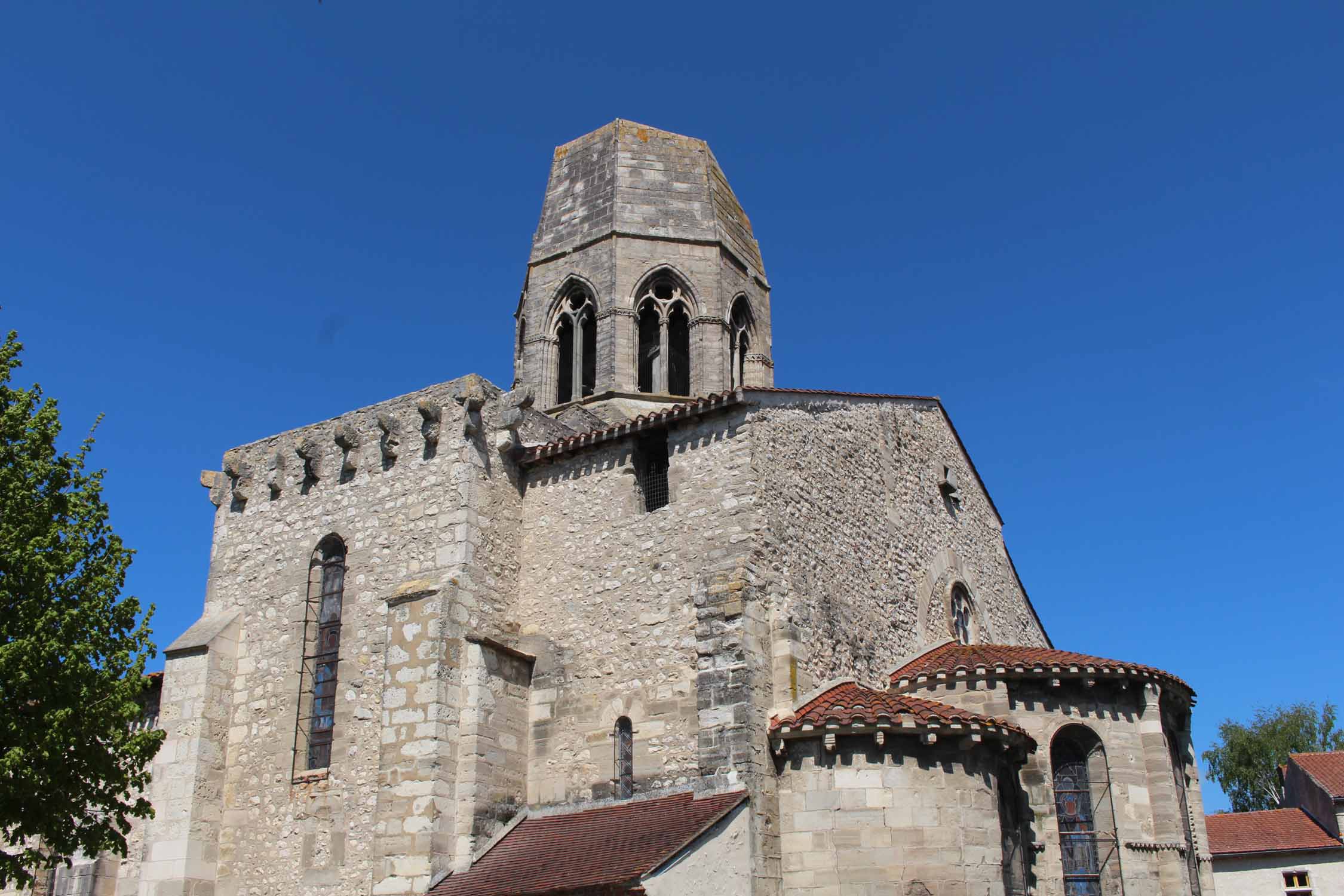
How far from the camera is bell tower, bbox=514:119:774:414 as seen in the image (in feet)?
72.1

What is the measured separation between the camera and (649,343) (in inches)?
897

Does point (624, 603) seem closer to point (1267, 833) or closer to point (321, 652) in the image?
point (321, 652)

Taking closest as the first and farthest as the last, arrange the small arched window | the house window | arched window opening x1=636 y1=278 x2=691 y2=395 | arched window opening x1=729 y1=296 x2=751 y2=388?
the small arched window, arched window opening x1=636 y1=278 x2=691 y2=395, arched window opening x1=729 y1=296 x2=751 y2=388, the house window

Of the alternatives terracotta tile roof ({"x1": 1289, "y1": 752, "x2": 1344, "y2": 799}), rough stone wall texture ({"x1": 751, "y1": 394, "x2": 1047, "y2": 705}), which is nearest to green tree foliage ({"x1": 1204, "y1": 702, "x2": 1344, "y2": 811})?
terracotta tile roof ({"x1": 1289, "y1": 752, "x2": 1344, "y2": 799})

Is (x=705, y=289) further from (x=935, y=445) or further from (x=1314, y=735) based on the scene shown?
(x=1314, y=735)

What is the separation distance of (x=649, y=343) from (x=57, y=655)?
474 inches

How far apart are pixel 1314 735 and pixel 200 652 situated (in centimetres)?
4169

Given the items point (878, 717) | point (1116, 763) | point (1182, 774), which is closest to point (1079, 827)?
point (1116, 763)

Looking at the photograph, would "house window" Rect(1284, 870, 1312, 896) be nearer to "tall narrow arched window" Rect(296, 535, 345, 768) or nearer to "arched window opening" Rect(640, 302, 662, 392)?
"arched window opening" Rect(640, 302, 662, 392)

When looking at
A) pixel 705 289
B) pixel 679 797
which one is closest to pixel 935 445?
pixel 705 289

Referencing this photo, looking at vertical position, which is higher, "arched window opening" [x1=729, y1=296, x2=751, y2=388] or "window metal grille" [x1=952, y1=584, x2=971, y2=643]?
"arched window opening" [x1=729, y1=296, x2=751, y2=388]

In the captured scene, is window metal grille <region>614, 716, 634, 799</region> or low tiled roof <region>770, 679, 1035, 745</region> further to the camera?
window metal grille <region>614, 716, 634, 799</region>

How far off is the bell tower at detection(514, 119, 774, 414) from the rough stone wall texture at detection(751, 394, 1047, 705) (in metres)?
4.16

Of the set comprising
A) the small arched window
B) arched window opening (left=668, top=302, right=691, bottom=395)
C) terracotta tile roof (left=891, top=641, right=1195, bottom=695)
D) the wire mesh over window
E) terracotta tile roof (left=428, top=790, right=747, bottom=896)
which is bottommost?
terracotta tile roof (left=428, top=790, right=747, bottom=896)
